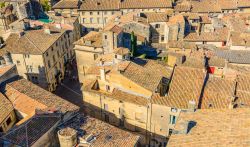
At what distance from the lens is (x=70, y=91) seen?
6475 centimetres

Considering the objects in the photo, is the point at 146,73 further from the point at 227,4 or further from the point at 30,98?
the point at 227,4

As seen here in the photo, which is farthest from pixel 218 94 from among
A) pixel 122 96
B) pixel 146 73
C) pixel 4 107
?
pixel 4 107

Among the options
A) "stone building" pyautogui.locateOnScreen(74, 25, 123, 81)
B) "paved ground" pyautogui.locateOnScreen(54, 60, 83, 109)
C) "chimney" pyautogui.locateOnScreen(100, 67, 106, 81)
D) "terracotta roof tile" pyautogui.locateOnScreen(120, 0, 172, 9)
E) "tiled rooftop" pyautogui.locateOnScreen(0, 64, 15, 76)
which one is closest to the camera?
"tiled rooftop" pyautogui.locateOnScreen(0, 64, 15, 76)

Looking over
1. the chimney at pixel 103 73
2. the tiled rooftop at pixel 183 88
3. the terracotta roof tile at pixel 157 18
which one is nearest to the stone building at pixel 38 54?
the chimney at pixel 103 73

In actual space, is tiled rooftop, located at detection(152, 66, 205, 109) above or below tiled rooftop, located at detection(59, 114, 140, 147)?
above

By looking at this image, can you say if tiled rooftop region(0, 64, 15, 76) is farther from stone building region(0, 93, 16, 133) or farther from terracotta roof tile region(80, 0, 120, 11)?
terracotta roof tile region(80, 0, 120, 11)

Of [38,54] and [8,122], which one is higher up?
[38,54]

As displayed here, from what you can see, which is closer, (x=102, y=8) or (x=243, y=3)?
(x=102, y=8)

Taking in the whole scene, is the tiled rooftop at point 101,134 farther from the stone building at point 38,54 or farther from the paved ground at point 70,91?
the stone building at point 38,54

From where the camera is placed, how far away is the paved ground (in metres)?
61.8

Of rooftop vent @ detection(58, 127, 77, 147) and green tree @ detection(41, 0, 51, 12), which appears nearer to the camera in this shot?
rooftop vent @ detection(58, 127, 77, 147)

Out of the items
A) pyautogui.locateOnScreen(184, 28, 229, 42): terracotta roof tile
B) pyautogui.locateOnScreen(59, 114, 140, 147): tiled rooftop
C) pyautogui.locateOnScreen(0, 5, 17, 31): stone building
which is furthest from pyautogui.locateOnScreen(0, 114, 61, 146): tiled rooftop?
pyautogui.locateOnScreen(0, 5, 17, 31): stone building

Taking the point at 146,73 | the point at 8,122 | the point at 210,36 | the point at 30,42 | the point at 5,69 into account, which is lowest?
the point at 8,122

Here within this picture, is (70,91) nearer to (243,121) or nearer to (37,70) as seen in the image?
(37,70)
